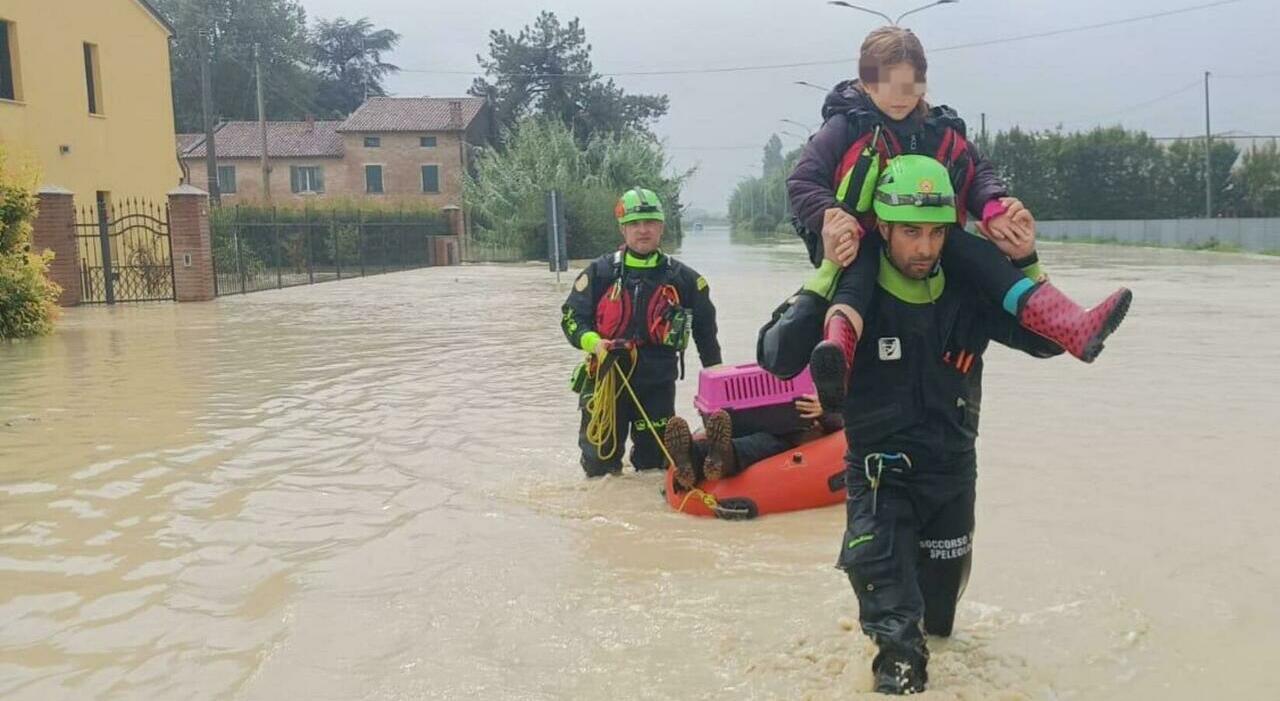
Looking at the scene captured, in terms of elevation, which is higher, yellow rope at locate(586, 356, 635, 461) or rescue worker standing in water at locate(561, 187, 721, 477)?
rescue worker standing in water at locate(561, 187, 721, 477)

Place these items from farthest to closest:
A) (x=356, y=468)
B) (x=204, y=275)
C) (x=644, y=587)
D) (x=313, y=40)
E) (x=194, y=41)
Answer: (x=313, y=40)
(x=194, y=41)
(x=204, y=275)
(x=356, y=468)
(x=644, y=587)

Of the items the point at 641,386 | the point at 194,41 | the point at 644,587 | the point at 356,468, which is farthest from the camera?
the point at 194,41

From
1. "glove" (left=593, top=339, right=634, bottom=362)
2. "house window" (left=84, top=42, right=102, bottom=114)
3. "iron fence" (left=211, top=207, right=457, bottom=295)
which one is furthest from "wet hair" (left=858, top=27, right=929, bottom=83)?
"iron fence" (left=211, top=207, right=457, bottom=295)

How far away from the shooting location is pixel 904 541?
3.56 meters

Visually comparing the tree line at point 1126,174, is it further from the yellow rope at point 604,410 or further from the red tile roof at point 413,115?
the yellow rope at point 604,410

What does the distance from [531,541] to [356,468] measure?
212 cm

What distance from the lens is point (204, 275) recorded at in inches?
974

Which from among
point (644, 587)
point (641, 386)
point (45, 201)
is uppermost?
point (45, 201)

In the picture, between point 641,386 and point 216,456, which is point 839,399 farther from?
point 216,456

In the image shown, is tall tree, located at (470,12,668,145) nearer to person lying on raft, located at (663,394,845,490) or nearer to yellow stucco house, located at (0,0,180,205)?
yellow stucco house, located at (0,0,180,205)

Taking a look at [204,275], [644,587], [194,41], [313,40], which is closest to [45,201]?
[204,275]

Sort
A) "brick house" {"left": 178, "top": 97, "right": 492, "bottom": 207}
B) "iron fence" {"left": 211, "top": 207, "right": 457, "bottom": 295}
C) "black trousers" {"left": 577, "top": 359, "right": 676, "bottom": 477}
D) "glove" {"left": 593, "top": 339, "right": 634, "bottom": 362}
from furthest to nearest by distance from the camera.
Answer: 1. "brick house" {"left": 178, "top": 97, "right": 492, "bottom": 207}
2. "iron fence" {"left": 211, "top": 207, "right": 457, "bottom": 295}
3. "black trousers" {"left": 577, "top": 359, "right": 676, "bottom": 477}
4. "glove" {"left": 593, "top": 339, "right": 634, "bottom": 362}

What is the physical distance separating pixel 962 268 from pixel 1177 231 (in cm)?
5587

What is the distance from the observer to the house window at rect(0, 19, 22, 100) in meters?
25.4
